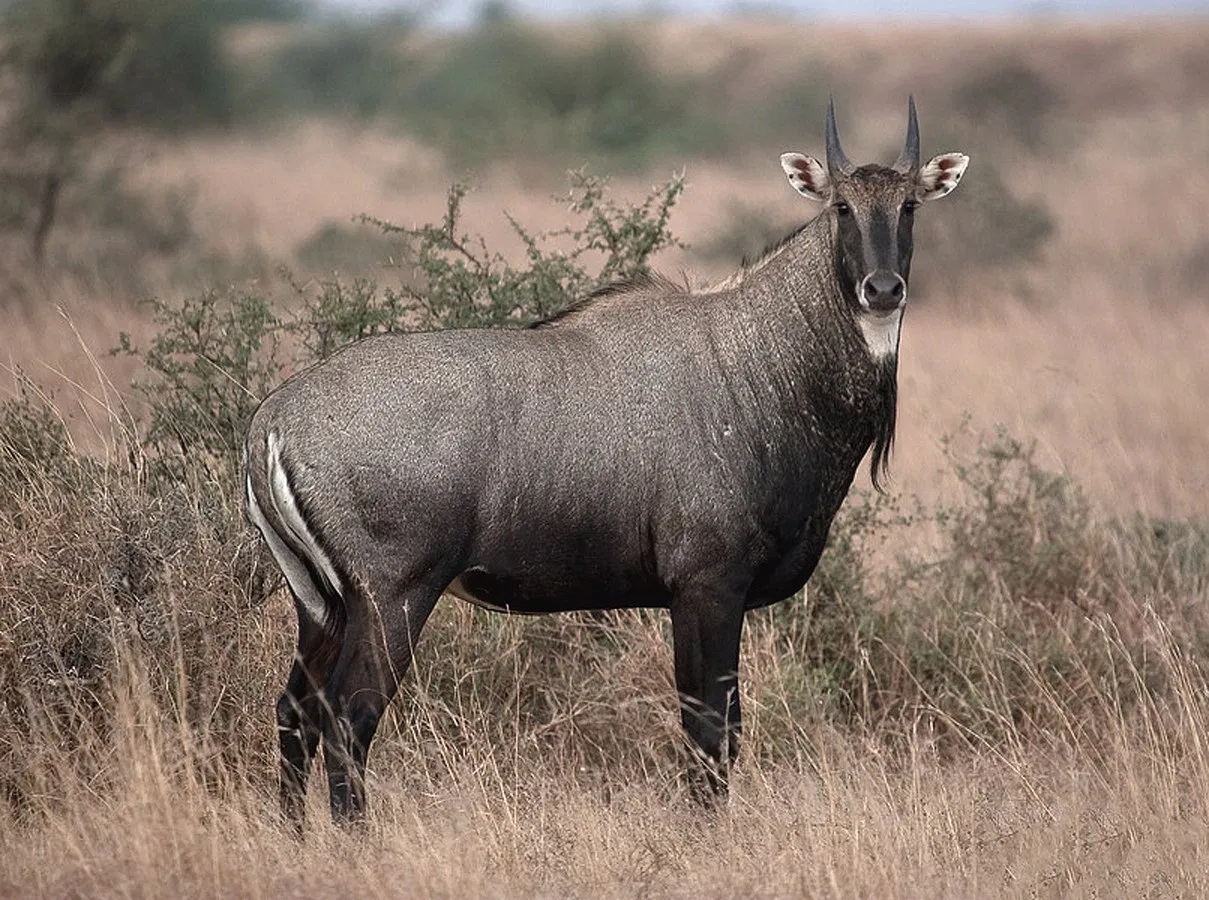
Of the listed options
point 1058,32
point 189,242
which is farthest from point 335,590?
point 1058,32

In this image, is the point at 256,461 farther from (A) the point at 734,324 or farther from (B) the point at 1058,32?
(B) the point at 1058,32

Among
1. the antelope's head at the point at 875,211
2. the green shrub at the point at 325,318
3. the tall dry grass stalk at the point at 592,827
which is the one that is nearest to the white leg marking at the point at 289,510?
the tall dry grass stalk at the point at 592,827

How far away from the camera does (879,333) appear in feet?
21.9

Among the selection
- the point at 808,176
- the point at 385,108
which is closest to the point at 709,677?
the point at 808,176

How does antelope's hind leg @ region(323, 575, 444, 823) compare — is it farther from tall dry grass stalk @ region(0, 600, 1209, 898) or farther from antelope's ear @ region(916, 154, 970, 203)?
antelope's ear @ region(916, 154, 970, 203)

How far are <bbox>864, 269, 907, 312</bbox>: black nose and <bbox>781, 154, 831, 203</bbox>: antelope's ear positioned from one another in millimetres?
554

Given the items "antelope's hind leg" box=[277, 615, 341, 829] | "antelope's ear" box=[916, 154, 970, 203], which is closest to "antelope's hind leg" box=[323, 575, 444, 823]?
"antelope's hind leg" box=[277, 615, 341, 829]

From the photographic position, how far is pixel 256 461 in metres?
6.07

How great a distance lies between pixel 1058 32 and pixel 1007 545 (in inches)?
1997

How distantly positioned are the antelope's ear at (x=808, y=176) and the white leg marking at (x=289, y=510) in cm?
231

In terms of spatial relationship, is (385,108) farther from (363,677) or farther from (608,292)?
(363,677)

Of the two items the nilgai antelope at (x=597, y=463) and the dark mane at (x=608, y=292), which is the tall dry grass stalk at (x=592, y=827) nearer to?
the nilgai antelope at (x=597, y=463)

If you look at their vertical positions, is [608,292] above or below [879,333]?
above

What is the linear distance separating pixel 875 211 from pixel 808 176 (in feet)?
1.46
